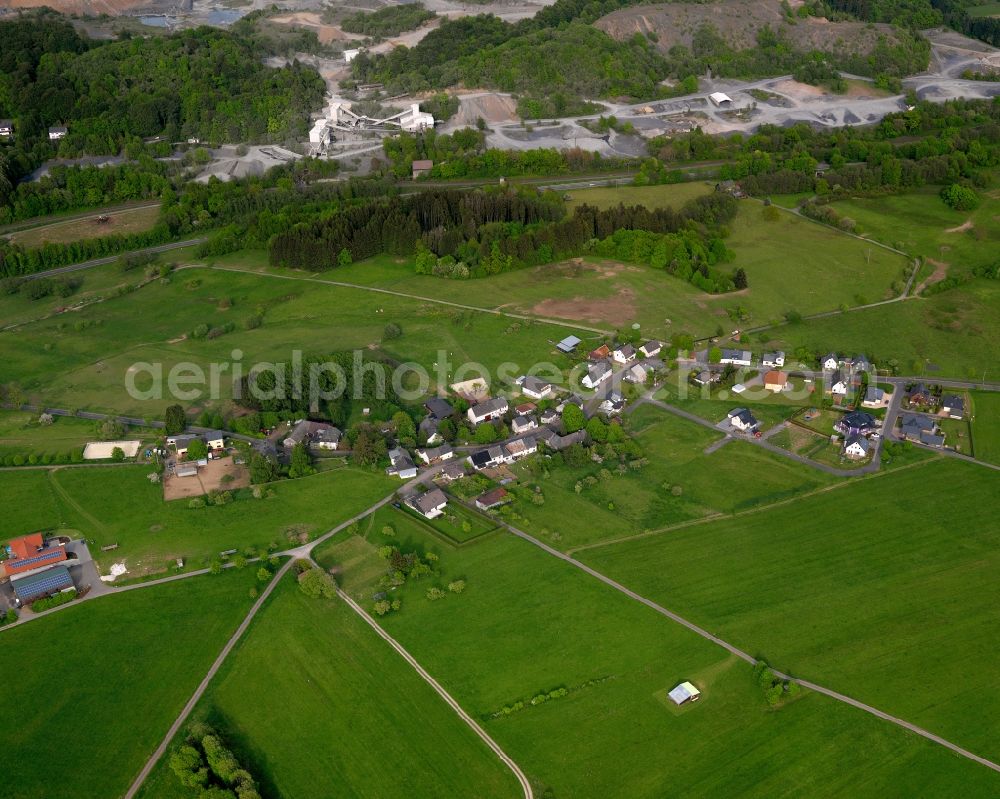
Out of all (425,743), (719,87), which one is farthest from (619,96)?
(425,743)

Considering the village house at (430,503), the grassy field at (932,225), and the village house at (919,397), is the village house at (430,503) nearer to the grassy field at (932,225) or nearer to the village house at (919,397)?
the village house at (919,397)

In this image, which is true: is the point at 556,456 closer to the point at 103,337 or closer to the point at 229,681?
the point at 229,681

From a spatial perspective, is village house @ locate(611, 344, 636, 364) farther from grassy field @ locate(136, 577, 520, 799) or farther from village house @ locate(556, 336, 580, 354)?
grassy field @ locate(136, 577, 520, 799)

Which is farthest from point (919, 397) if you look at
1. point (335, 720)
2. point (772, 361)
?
point (335, 720)

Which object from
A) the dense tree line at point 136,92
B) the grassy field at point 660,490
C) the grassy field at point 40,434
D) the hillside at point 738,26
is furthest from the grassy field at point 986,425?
the dense tree line at point 136,92

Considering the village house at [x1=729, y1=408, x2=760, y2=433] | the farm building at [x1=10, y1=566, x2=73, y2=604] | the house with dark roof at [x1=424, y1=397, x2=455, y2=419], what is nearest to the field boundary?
the farm building at [x1=10, y1=566, x2=73, y2=604]

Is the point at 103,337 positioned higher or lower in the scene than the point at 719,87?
lower

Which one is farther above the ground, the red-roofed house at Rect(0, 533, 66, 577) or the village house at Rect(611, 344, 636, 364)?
the village house at Rect(611, 344, 636, 364)
